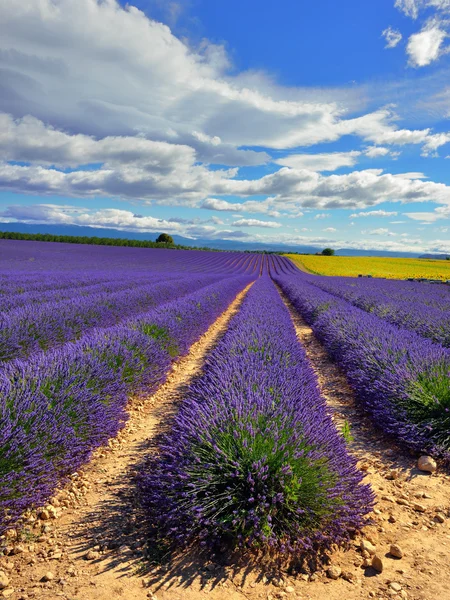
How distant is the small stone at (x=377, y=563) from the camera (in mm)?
1813

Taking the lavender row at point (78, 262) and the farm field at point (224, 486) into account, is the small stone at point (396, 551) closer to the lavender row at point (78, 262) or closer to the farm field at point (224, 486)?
the farm field at point (224, 486)

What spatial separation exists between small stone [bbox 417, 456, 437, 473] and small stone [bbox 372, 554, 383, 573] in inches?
49.7

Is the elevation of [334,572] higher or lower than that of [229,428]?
lower

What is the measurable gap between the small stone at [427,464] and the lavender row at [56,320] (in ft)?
Answer: 15.5

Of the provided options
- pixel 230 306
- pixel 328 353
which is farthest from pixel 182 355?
pixel 230 306

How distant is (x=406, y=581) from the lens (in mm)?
1749

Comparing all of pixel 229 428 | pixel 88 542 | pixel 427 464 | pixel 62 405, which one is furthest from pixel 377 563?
pixel 62 405

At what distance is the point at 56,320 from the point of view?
19.4ft

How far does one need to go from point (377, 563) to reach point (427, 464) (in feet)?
4.24

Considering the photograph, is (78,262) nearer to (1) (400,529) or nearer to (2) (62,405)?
(2) (62,405)

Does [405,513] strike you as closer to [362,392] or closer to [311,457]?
[311,457]

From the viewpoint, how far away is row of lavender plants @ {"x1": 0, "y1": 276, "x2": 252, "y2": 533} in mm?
2082

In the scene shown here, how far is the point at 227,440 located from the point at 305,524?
603 millimetres

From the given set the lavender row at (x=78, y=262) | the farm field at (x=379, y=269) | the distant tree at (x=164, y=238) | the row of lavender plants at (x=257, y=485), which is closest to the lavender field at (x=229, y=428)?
the row of lavender plants at (x=257, y=485)
